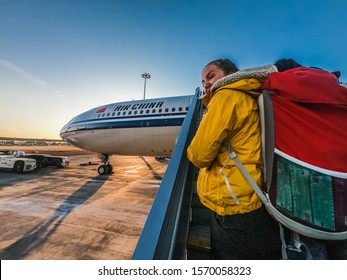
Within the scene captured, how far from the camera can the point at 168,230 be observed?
150 cm

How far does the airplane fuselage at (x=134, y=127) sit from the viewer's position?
9375mm

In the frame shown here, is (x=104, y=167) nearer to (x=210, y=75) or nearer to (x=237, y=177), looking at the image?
(x=210, y=75)

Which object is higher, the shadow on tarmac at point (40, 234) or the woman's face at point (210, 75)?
the woman's face at point (210, 75)

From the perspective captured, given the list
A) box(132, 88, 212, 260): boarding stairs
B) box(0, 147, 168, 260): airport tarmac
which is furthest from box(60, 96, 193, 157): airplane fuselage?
box(132, 88, 212, 260): boarding stairs

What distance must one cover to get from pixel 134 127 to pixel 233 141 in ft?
30.2

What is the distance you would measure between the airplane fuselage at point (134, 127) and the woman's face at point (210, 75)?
281 inches

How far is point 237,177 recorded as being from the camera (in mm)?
1287

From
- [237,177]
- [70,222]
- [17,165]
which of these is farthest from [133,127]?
[17,165]

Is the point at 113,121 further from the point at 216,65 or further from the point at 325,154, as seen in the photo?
the point at 325,154

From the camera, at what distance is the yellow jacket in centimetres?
127

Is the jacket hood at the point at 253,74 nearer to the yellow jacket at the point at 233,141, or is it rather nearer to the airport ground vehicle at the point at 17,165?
the yellow jacket at the point at 233,141

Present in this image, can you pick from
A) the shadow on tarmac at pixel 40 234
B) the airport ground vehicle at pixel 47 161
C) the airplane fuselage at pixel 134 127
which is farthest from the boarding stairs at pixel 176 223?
the airport ground vehicle at pixel 47 161

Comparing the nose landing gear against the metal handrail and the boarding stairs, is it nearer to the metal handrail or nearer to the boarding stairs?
the boarding stairs
